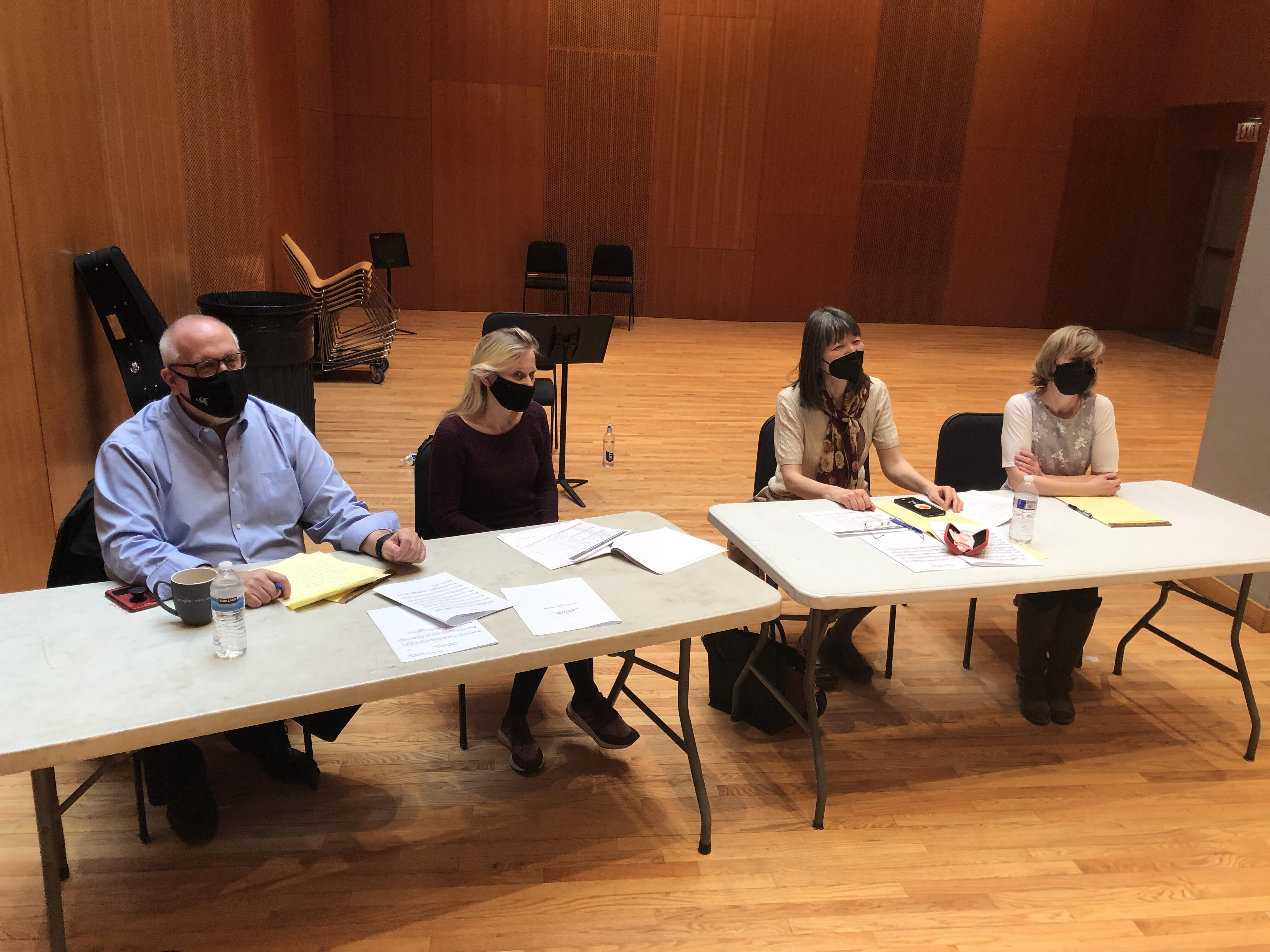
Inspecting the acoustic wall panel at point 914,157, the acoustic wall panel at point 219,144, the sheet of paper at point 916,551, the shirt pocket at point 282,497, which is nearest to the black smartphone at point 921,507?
the sheet of paper at point 916,551

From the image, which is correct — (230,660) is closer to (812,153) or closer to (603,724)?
(603,724)

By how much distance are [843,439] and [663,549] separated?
1067mm

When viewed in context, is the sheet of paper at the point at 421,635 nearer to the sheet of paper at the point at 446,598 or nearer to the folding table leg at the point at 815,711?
the sheet of paper at the point at 446,598

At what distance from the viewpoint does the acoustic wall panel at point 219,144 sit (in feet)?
17.8

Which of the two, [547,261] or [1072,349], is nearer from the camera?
[1072,349]

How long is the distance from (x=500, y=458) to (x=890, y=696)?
1.61 metres

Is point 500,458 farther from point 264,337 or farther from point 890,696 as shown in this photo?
point 264,337

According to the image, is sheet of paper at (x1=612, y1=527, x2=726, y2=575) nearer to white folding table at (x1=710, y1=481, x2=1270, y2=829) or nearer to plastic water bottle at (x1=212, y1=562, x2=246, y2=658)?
white folding table at (x1=710, y1=481, x2=1270, y2=829)

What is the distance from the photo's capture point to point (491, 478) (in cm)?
294

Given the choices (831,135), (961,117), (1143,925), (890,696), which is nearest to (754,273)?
(831,135)

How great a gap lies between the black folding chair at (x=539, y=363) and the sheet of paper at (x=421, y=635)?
257 cm

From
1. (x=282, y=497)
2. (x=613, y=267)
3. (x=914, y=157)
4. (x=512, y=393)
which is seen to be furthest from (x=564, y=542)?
(x=914, y=157)

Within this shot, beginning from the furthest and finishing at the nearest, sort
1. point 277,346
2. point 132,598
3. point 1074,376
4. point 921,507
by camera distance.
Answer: point 277,346 → point 1074,376 → point 921,507 → point 132,598

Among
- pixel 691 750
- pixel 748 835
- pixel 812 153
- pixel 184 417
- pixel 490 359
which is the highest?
pixel 812 153
